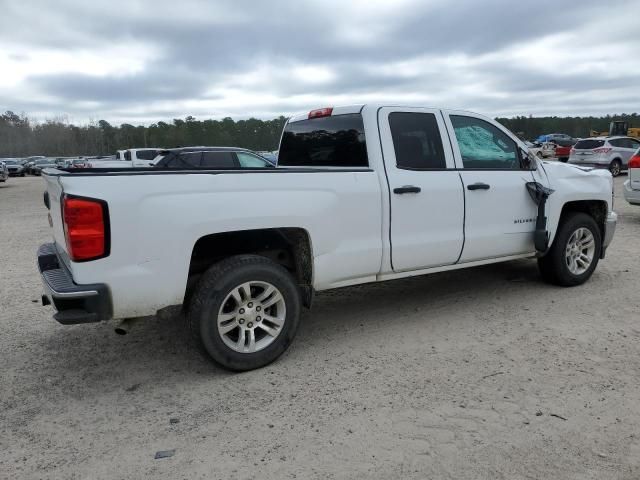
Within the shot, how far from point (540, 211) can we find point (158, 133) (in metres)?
88.3

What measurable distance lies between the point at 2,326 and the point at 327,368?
3178 millimetres

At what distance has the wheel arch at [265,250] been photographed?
3.75 meters

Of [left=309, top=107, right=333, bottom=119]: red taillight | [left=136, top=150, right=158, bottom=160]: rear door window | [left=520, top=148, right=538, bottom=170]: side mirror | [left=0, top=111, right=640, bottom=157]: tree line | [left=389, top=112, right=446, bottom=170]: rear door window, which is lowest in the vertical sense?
[left=520, top=148, right=538, bottom=170]: side mirror

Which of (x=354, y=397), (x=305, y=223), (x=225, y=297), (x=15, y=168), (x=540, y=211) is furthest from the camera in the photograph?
(x=15, y=168)

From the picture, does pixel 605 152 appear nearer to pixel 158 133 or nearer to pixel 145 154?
pixel 145 154

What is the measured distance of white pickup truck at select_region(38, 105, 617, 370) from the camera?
10.3 feet

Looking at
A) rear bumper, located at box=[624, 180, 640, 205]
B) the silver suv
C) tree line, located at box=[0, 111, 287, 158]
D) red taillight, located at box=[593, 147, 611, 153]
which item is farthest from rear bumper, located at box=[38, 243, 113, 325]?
tree line, located at box=[0, 111, 287, 158]

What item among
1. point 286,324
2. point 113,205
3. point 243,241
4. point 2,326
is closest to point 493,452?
point 286,324

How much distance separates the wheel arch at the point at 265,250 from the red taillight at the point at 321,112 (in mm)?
1398

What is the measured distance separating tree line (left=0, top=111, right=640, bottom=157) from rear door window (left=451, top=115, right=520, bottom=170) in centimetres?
5806

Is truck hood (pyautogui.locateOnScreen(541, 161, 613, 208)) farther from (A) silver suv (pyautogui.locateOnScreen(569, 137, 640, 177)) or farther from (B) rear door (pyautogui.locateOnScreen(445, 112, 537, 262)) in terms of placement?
(A) silver suv (pyautogui.locateOnScreen(569, 137, 640, 177))

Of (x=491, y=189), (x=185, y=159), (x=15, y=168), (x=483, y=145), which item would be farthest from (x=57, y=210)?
(x=15, y=168)

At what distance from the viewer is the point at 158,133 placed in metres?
86.2

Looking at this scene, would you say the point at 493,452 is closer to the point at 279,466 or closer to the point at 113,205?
the point at 279,466
